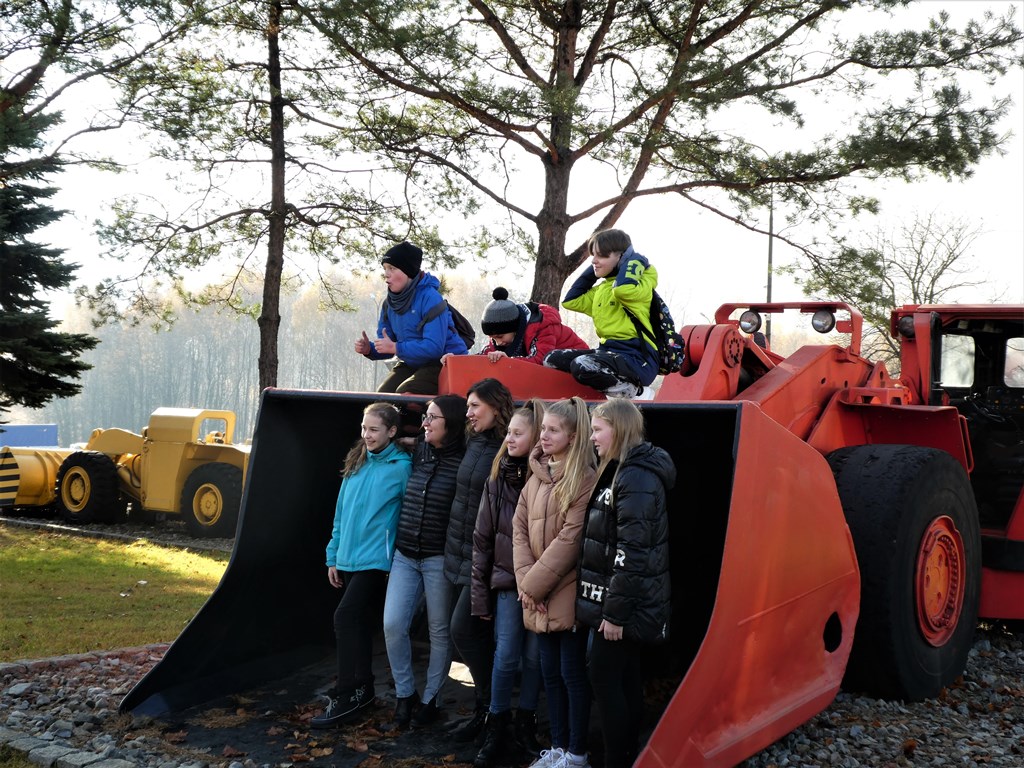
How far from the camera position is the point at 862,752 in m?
4.76

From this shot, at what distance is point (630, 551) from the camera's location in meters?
4.12

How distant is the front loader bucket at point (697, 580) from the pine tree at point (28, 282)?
9.90 meters

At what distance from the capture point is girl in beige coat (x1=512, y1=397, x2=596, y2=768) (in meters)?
4.45

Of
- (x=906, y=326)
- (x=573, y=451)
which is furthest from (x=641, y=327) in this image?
(x=906, y=326)

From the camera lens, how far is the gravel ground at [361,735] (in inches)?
185

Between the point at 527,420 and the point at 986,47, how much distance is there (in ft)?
34.8

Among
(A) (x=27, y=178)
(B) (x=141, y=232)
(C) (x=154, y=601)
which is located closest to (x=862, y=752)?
(C) (x=154, y=601)

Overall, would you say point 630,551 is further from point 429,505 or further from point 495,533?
point 429,505

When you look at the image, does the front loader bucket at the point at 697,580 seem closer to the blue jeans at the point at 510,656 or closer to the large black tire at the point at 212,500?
the blue jeans at the point at 510,656

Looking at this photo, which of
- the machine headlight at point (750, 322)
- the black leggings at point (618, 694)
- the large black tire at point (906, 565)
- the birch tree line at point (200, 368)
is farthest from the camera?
the birch tree line at point (200, 368)

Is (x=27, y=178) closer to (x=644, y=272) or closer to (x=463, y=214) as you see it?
(x=463, y=214)

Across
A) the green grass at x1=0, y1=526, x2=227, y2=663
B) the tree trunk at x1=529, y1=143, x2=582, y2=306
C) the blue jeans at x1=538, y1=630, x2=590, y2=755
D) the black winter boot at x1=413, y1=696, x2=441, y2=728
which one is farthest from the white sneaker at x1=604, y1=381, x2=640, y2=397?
the tree trunk at x1=529, y1=143, x2=582, y2=306

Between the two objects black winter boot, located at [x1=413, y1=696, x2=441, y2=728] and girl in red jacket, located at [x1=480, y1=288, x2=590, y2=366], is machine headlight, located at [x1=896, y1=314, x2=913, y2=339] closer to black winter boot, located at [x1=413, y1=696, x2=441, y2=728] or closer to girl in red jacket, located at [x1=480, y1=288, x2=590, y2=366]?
girl in red jacket, located at [x1=480, y1=288, x2=590, y2=366]

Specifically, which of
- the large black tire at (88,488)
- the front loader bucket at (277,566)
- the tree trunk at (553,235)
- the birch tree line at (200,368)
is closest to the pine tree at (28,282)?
the large black tire at (88,488)
